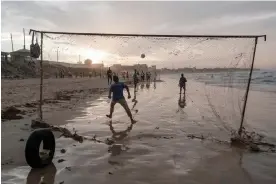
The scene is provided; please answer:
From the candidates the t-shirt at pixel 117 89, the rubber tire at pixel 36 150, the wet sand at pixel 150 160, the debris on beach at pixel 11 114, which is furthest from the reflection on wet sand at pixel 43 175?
the debris on beach at pixel 11 114

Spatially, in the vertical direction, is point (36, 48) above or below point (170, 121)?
above

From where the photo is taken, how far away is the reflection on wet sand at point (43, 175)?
6.00m

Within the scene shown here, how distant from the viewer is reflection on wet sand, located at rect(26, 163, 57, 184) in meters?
6.00

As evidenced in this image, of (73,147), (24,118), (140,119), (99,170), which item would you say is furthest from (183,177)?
(24,118)

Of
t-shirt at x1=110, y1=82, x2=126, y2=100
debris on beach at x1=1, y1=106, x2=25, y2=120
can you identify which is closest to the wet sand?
t-shirt at x1=110, y1=82, x2=126, y2=100

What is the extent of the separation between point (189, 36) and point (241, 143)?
385 cm

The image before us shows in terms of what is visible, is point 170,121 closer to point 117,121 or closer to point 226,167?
point 117,121

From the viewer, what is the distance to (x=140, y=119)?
45.2ft

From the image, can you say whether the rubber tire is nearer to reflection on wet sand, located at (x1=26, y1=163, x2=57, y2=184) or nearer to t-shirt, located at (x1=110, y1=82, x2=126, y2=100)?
reflection on wet sand, located at (x1=26, y1=163, x2=57, y2=184)

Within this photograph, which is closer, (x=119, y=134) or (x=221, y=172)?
(x=221, y=172)

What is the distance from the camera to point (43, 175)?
631 cm

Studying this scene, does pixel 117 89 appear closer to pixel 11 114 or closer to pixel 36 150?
pixel 11 114

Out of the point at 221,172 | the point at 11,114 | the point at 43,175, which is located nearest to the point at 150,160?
the point at 221,172

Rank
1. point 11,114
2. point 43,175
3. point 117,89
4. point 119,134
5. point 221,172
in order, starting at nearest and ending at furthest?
1. point 43,175
2. point 221,172
3. point 119,134
4. point 117,89
5. point 11,114
